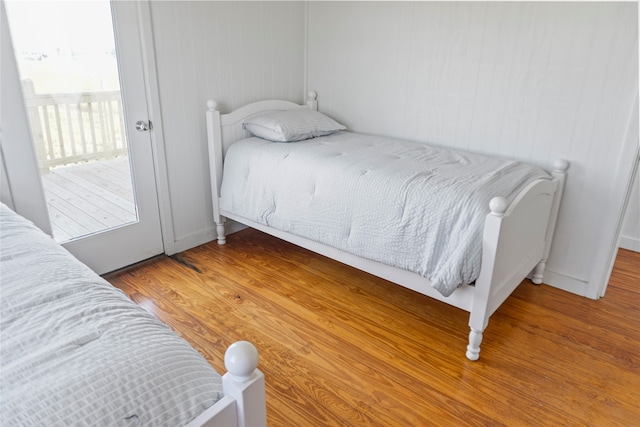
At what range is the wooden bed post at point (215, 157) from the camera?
2.81m

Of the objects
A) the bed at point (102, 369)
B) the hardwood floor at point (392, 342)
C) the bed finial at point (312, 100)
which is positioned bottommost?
the hardwood floor at point (392, 342)

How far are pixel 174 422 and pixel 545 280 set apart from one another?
2.48m

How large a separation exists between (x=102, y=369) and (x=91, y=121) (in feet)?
6.43

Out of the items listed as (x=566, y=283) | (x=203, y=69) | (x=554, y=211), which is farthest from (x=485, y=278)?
(x=203, y=69)

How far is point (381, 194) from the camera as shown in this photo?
6.95ft

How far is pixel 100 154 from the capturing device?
248 centimetres

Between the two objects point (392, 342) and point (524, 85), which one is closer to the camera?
point (392, 342)

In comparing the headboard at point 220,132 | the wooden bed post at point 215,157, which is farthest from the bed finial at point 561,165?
the wooden bed post at point 215,157

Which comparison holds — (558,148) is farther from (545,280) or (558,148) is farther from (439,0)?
(439,0)

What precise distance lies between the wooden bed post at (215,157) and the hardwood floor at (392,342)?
0.29 metres

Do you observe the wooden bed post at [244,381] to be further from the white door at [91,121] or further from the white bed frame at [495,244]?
the white door at [91,121]

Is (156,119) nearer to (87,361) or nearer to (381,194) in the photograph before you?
(381,194)

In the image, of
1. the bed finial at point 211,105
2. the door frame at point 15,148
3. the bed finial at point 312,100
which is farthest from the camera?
the bed finial at point 312,100

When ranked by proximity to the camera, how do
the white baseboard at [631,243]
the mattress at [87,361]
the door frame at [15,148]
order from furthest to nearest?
the white baseboard at [631,243] < the door frame at [15,148] < the mattress at [87,361]
